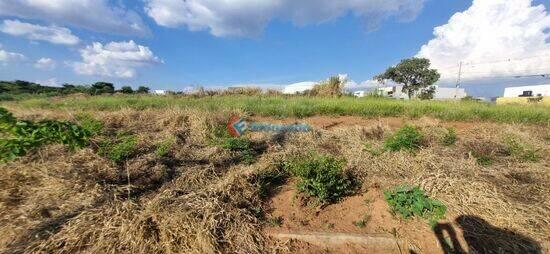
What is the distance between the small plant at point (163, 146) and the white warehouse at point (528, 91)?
48624mm

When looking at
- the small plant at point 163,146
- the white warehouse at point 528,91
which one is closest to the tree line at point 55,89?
the small plant at point 163,146

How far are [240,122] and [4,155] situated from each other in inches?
165

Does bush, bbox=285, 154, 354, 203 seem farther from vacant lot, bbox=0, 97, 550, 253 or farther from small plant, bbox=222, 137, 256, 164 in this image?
small plant, bbox=222, 137, 256, 164

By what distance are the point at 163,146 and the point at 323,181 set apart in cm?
252

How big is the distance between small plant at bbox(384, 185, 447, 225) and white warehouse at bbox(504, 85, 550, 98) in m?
47.6

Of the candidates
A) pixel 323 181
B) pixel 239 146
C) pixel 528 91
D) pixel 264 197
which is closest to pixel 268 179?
pixel 264 197

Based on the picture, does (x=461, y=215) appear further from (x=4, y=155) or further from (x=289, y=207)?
(x=4, y=155)

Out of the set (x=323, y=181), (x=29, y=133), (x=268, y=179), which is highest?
(x=29, y=133)

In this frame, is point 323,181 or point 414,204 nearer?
point 414,204

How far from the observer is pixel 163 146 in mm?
4312

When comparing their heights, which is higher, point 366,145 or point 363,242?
point 366,145

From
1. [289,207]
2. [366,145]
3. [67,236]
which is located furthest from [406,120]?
[67,236]

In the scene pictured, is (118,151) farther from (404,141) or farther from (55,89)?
(55,89)

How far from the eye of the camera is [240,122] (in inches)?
240
